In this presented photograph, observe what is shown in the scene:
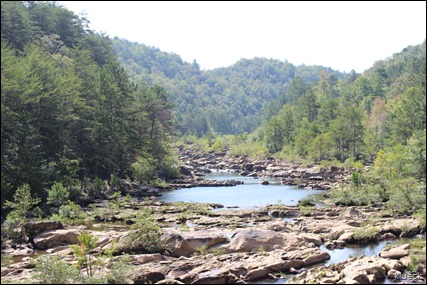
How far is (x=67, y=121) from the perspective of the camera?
5531 centimetres

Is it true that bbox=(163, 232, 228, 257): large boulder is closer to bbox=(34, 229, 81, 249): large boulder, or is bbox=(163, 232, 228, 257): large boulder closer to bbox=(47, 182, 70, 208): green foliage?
bbox=(34, 229, 81, 249): large boulder

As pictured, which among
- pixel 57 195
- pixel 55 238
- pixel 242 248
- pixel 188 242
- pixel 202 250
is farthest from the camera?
pixel 57 195

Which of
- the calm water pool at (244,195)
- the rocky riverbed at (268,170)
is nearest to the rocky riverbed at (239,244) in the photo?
the calm water pool at (244,195)

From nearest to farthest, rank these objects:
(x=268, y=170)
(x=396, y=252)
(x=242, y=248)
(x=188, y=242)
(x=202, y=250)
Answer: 1. (x=396, y=252)
2. (x=202, y=250)
3. (x=242, y=248)
4. (x=188, y=242)
5. (x=268, y=170)

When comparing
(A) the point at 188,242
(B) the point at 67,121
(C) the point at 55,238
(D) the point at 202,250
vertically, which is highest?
(B) the point at 67,121

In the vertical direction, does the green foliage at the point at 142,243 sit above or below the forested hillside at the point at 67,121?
below

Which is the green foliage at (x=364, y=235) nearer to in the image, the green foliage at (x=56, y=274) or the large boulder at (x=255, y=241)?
the large boulder at (x=255, y=241)

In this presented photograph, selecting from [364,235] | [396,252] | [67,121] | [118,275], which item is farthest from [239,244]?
[67,121]

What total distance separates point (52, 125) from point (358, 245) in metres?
33.3

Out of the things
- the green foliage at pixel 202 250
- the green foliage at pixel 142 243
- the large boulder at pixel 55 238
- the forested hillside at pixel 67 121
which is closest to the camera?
the green foliage at pixel 202 250

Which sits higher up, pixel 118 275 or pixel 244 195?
pixel 118 275

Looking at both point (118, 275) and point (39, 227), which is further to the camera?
point (39, 227)

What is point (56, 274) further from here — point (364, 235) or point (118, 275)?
point (364, 235)

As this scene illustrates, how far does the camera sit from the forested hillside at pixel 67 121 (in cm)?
4331
